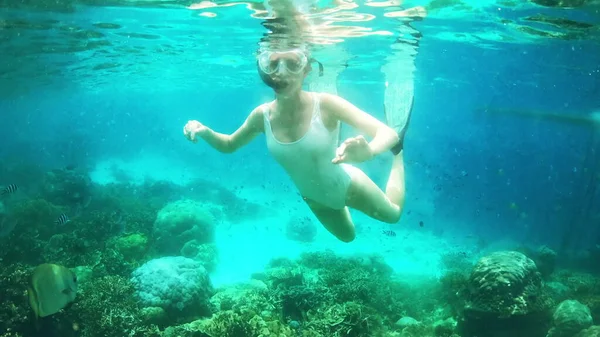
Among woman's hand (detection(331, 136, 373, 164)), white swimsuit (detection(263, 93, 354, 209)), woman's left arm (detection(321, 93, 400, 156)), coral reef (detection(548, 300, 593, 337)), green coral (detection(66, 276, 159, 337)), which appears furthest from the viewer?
coral reef (detection(548, 300, 593, 337))

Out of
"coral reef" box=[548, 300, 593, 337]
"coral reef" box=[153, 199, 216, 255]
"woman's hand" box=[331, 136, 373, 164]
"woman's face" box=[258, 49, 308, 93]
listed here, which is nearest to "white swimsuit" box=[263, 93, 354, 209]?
"woman's face" box=[258, 49, 308, 93]

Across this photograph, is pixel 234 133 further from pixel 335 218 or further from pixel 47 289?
pixel 47 289

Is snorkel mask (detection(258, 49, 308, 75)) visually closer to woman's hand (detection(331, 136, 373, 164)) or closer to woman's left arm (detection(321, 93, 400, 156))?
woman's left arm (detection(321, 93, 400, 156))

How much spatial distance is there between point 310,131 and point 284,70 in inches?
35.2

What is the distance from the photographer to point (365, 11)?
45.5 feet

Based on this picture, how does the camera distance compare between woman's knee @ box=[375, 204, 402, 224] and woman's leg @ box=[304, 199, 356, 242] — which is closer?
woman's knee @ box=[375, 204, 402, 224]

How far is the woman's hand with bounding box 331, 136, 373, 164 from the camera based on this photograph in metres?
3.87

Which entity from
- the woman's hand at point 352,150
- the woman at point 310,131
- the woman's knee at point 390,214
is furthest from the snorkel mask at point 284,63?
the woman's knee at point 390,214

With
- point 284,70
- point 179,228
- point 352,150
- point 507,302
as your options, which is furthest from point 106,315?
point 179,228

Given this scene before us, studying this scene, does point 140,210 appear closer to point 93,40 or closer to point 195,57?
point 93,40

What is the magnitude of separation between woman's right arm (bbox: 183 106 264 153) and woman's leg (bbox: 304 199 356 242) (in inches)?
Result: 60.2

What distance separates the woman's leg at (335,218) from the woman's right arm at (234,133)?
153 cm

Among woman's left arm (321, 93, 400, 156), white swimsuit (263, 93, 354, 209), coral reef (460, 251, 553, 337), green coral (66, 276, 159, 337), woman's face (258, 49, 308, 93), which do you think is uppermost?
woman's face (258, 49, 308, 93)

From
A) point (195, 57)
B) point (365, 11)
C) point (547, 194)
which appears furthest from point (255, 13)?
point (547, 194)
